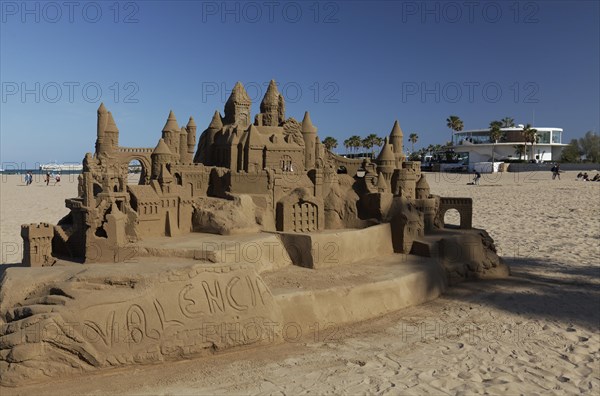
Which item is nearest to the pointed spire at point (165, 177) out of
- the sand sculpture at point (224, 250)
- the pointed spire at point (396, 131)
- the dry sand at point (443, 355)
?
the sand sculpture at point (224, 250)

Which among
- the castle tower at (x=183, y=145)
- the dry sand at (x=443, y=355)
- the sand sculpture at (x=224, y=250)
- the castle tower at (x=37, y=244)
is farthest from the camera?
the castle tower at (x=183, y=145)

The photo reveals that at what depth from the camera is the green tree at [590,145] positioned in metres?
76.1

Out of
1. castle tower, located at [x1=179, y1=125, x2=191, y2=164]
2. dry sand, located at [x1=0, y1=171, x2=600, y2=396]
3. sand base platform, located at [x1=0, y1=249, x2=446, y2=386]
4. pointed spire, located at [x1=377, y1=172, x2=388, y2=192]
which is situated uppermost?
castle tower, located at [x1=179, y1=125, x2=191, y2=164]

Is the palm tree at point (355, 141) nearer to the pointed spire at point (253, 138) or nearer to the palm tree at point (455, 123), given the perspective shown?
the palm tree at point (455, 123)

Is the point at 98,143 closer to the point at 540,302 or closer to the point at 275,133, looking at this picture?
the point at 275,133

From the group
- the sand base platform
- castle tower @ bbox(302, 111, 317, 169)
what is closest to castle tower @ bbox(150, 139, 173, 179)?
castle tower @ bbox(302, 111, 317, 169)

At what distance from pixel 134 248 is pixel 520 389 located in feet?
28.1

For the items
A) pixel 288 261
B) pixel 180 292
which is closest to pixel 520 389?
pixel 180 292

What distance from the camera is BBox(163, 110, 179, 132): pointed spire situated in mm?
18359

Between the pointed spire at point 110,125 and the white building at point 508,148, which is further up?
the white building at point 508,148

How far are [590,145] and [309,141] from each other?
75.7 metres

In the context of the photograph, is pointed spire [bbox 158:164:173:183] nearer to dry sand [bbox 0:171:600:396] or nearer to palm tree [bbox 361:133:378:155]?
dry sand [bbox 0:171:600:396]

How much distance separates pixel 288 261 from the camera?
1288cm

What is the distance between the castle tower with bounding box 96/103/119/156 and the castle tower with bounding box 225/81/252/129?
14.0ft
